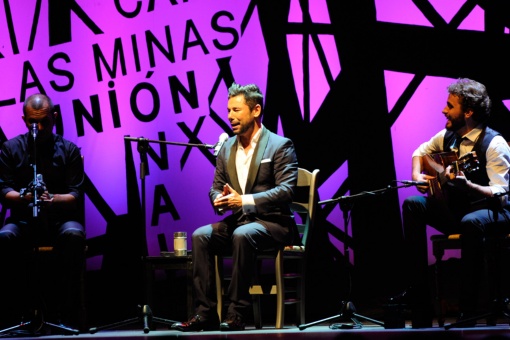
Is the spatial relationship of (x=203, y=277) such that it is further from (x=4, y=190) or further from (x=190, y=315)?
(x=4, y=190)

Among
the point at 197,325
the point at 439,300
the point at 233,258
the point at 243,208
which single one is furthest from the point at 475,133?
the point at 197,325

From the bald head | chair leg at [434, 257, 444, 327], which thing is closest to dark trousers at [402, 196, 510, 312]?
chair leg at [434, 257, 444, 327]

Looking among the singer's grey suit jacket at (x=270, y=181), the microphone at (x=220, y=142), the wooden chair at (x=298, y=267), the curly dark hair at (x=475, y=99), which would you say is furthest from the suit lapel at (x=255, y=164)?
the curly dark hair at (x=475, y=99)

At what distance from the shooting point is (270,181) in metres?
5.17

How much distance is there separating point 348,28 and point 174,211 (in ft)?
6.75

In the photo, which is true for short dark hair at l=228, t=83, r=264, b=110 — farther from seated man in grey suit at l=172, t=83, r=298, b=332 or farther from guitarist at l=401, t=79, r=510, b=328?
guitarist at l=401, t=79, r=510, b=328

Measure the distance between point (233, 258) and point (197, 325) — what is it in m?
0.47

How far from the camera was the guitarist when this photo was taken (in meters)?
4.75

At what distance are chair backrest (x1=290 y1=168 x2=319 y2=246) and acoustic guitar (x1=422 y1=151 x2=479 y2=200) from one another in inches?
30.6

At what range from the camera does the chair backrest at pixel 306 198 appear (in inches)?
209

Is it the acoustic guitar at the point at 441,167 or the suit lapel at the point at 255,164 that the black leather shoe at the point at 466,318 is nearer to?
the acoustic guitar at the point at 441,167

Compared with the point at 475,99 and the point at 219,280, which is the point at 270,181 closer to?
the point at 219,280

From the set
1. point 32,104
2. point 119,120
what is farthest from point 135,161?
point 32,104

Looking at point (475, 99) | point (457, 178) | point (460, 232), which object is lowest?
point (460, 232)
